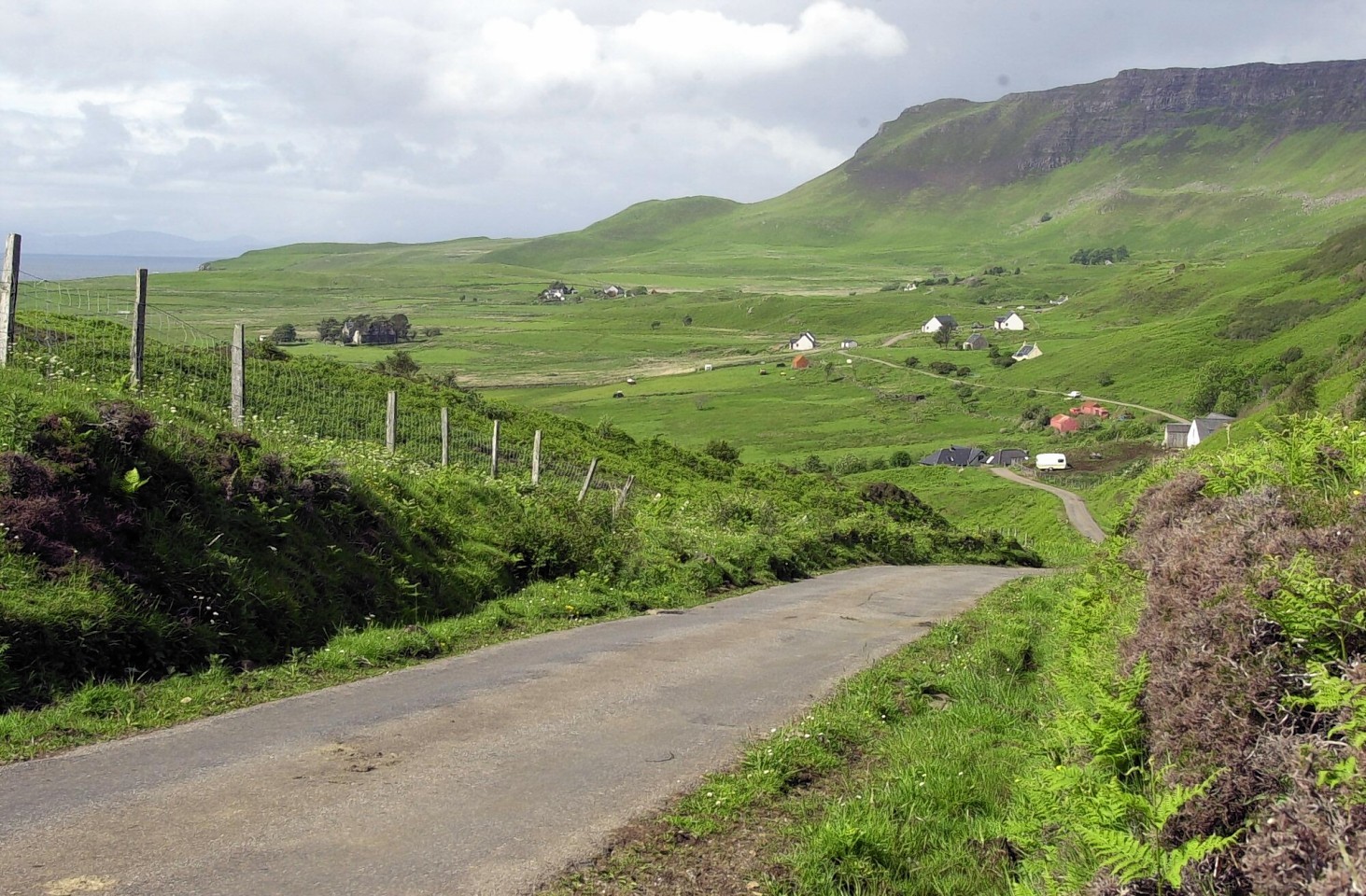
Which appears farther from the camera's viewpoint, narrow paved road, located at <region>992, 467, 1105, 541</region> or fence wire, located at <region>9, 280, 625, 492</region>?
narrow paved road, located at <region>992, 467, 1105, 541</region>

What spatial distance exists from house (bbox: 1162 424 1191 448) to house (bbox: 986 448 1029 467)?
13599 mm

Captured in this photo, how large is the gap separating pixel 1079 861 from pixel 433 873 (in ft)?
10.4

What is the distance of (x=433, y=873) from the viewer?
221 inches

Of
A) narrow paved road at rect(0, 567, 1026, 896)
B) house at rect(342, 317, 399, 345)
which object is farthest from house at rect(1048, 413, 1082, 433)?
narrow paved road at rect(0, 567, 1026, 896)

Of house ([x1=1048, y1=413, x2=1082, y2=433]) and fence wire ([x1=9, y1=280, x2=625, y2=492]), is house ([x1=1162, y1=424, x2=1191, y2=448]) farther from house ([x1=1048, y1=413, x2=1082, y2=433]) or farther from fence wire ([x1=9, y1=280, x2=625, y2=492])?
fence wire ([x1=9, y1=280, x2=625, y2=492])

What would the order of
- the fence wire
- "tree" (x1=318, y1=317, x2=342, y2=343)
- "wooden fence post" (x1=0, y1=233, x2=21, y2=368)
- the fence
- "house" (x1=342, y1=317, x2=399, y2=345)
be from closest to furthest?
"wooden fence post" (x1=0, y1=233, x2=21, y2=368), the fence, the fence wire, "house" (x1=342, y1=317, x2=399, y2=345), "tree" (x1=318, y1=317, x2=342, y2=343)

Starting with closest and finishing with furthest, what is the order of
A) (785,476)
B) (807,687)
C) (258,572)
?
(807,687)
(258,572)
(785,476)

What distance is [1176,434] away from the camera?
112812mm

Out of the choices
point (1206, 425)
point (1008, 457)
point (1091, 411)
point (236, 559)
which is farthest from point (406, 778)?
point (1091, 411)

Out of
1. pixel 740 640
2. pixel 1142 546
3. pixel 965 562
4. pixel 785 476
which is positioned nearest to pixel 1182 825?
pixel 1142 546

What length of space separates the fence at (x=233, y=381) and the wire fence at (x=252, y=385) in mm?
48

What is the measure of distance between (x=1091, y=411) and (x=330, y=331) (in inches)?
4836

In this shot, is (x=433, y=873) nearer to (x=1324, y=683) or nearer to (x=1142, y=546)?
(x=1324, y=683)

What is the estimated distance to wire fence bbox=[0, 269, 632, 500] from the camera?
49.0ft
